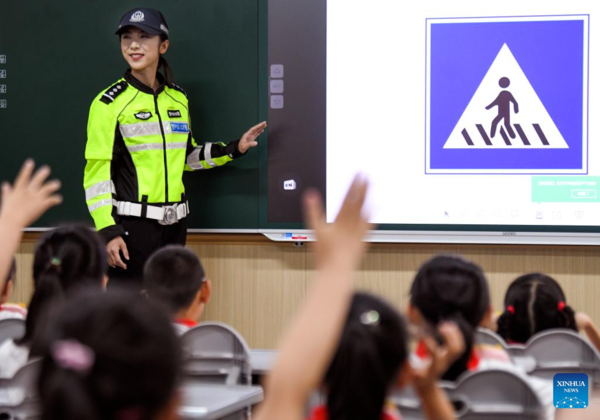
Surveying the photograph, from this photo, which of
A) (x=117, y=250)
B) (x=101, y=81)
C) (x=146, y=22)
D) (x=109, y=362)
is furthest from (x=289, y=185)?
(x=109, y=362)

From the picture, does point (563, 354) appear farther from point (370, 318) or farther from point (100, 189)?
point (100, 189)

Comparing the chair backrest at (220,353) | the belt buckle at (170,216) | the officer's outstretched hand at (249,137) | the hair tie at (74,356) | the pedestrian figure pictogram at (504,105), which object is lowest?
the chair backrest at (220,353)

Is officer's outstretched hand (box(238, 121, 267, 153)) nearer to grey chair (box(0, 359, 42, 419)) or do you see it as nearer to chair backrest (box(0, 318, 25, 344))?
chair backrest (box(0, 318, 25, 344))

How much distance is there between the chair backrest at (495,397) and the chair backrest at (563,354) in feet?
1.97

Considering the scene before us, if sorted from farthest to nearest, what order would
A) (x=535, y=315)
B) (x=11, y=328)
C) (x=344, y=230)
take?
(x=535, y=315) < (x=11, y=328) < (x=344, y=230)

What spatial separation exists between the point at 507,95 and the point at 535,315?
1.69 m

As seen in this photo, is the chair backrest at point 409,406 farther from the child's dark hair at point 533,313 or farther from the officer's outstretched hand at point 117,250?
the officer's outstretched hand at point 117,250

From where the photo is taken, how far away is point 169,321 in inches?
38.1

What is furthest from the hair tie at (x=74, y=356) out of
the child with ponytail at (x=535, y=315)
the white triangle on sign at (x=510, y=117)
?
the white triangle on sign at (x=510, y=117)

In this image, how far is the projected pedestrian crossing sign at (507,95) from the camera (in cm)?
383

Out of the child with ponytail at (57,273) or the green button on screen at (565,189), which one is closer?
the child with ponytail at (57,273)

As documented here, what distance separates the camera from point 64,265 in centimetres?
219

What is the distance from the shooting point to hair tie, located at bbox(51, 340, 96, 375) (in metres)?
0.86

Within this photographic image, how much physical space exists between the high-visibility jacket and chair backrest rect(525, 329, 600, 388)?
7.39 ft
